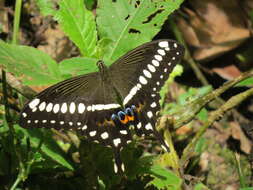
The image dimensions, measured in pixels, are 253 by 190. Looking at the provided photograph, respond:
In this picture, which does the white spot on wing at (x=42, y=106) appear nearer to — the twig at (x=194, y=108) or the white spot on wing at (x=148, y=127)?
the white spot on wing at (x=148, y=127)

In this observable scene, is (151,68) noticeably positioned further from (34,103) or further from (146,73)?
(34,103)

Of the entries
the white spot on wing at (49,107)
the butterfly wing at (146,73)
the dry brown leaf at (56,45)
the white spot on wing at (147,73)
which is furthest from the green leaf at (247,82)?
the dry brown leaf at (56,45)

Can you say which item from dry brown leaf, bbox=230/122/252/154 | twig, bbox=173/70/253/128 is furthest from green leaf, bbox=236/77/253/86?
dry brown leaf, bbox=230/122/252/154

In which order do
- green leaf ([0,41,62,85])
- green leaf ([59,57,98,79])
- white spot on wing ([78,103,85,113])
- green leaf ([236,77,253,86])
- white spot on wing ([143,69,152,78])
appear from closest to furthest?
green leaf ([0,41,62,85]) < green leaf ([59,57,98,79]) < white spot on wing ([78,103,85,113]) < white spot on wing ([143,69,152,78]) < green leaf ([236,77,253,86])

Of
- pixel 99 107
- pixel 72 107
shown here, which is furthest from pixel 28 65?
pixel 99 107

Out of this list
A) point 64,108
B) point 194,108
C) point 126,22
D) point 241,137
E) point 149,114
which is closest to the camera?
point 64,108

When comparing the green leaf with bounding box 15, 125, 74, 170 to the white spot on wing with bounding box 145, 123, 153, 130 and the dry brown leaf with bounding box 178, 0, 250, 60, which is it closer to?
the white spot on wing with bounding box 145, 123, 153, 130
